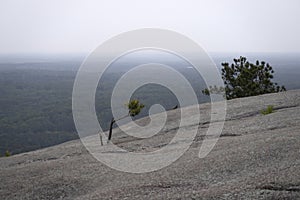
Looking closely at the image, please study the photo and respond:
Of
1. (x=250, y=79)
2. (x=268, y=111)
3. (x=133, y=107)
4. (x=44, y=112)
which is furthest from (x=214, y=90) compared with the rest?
(x=44, y=112)

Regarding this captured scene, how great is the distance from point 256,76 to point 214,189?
91.1ft

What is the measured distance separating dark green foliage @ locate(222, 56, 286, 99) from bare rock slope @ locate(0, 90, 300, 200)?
16.8 m

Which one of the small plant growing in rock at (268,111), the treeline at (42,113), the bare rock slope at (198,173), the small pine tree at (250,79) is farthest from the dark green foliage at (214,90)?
the treeline at (42,113)

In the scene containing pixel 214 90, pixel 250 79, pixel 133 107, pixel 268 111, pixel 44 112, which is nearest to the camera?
pixel 268 111

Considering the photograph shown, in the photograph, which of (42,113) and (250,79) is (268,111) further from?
(42,113)

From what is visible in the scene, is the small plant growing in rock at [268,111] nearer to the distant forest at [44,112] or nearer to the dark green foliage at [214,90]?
the dark green foliage at [214,90]

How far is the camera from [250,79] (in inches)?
1352

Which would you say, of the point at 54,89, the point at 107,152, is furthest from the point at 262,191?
the point at 54,89

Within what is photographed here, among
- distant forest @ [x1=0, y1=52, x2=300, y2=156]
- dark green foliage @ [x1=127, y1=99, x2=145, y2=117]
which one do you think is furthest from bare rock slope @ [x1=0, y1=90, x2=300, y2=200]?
distant forest @ [x1=0, y1=52, x2=300, y2=156]

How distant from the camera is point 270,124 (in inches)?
617

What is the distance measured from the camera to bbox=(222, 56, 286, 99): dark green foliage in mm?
33844

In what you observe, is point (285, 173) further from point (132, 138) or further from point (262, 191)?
point (132, 138)

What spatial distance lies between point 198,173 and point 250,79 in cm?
2576

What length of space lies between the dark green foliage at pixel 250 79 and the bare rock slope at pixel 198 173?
1680 centimetres
